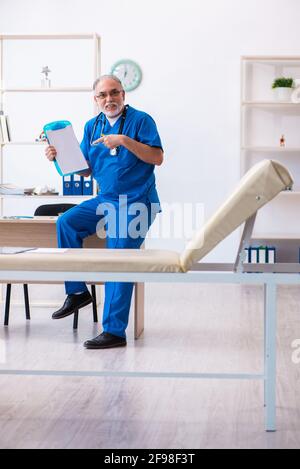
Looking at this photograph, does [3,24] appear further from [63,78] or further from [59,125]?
[59,125]

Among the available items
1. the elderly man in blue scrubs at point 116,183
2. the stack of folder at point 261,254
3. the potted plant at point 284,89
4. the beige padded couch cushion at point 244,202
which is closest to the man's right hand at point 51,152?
the elderly man in blue scrubs at point 116,183

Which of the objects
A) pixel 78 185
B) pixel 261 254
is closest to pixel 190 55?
pixel 261 254

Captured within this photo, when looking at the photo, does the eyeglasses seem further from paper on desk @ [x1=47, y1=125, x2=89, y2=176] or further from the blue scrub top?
paper on desk @ [x1=47, y1=125, x2=89, y2=176]

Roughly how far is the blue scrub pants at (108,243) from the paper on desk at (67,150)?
7.1 inches

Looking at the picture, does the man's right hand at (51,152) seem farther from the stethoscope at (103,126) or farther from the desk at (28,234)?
the desk at (28,234)

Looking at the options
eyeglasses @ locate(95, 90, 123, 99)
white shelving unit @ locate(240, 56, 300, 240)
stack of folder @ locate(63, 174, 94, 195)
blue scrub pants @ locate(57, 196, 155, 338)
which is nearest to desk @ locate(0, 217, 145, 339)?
stack of folder @ locate(63, 174, 94, 195)

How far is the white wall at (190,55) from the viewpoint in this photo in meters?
A: 6.06

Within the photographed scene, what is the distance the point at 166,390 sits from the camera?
262 cm

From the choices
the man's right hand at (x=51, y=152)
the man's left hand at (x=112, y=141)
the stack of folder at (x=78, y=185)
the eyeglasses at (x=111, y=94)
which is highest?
the eyeglasses at (x=111, y=94)

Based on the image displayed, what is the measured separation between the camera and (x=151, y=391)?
2.59 metres

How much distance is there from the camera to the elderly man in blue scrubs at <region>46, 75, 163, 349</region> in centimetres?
338

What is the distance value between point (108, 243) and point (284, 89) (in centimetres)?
290

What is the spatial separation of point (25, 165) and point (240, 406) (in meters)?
4.21

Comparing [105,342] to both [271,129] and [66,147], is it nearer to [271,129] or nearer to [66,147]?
[66,147]
